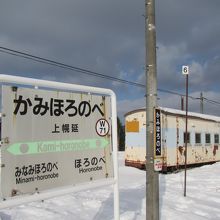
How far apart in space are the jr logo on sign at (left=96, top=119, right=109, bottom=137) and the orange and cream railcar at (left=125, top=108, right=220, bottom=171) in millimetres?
12831

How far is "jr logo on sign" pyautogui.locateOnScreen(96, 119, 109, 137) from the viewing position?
4.73m

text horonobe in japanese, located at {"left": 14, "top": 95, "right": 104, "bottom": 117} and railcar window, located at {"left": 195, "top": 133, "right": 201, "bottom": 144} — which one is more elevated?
text horonobe in japanese, located at {"left": 14, "top": 95, "right": 104, "bottom": 117}

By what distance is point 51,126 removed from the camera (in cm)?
411

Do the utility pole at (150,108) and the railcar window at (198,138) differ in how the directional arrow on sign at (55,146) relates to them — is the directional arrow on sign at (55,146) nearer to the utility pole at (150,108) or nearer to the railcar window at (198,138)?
the utility pole at (150,108)

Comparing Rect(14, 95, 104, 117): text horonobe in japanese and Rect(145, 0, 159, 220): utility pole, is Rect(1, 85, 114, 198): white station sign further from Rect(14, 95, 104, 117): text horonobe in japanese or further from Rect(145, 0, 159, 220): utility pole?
Rect(145, 0, 159, 220): utility pole

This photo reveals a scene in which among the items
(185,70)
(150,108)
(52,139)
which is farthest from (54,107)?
(185,70)

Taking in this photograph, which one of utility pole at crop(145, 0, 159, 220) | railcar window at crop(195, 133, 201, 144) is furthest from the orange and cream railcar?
→ utility pole at crop(145, 0, 159, 220)

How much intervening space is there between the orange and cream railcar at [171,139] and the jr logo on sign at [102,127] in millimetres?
12831

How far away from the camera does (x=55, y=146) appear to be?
413 centimetres

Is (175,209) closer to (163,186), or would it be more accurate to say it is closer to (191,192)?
(191,192)

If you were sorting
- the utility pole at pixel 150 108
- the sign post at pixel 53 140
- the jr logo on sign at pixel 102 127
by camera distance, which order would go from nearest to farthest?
1. the sign post at pixel 53 140
2. the jr logo on sign at pixel 102 127
3. the utility pole at pixel 150 108

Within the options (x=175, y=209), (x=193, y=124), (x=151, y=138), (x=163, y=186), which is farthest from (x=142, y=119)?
(x=151, y=138)

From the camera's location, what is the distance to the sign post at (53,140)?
3.67 m

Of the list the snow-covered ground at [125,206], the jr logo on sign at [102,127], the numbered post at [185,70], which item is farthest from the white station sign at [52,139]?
the numbered post at [185,70]
